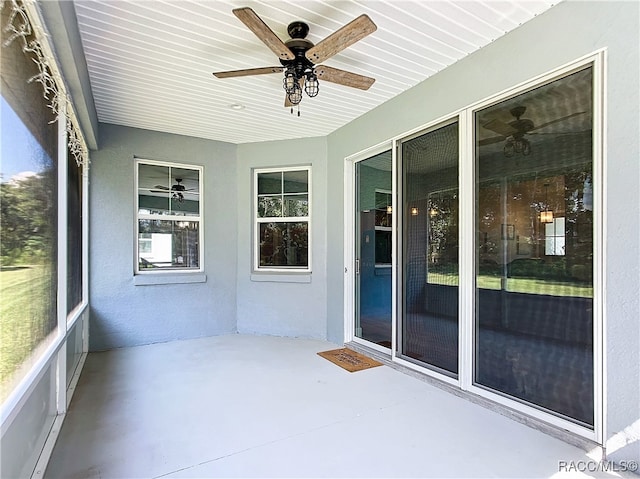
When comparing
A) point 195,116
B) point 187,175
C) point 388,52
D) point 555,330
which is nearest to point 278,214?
point 187,175

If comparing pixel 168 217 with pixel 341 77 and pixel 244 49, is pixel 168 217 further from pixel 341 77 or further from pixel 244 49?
pixel 341 77

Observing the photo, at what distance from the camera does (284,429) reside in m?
2.46

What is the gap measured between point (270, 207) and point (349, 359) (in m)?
2.48

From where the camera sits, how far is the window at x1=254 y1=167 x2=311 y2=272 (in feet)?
Result: 16.9

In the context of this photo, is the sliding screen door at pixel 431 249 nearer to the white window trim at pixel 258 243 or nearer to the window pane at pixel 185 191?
the white window trim at pixel 258 243

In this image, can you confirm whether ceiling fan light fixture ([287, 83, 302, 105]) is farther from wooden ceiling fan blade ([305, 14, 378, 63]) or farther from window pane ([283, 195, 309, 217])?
window pane ([283, 195, 309, 217])

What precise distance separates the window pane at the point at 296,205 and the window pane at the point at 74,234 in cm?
251

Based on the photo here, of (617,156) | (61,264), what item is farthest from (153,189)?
(617,156)

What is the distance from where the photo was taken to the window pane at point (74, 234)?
10.6 ft

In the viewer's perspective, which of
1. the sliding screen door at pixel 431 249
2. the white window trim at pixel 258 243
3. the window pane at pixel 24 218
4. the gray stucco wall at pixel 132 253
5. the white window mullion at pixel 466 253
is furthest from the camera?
the white window trim at pixel 258 243

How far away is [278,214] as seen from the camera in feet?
17.2

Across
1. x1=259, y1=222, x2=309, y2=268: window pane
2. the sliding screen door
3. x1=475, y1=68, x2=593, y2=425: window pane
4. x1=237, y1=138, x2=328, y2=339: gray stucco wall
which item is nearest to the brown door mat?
the sliding screen door

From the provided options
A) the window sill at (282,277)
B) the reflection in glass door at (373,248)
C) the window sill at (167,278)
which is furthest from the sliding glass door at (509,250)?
the window sill at (167,278)

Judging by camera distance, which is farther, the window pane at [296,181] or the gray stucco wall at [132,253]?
the window pane at [296,181]
